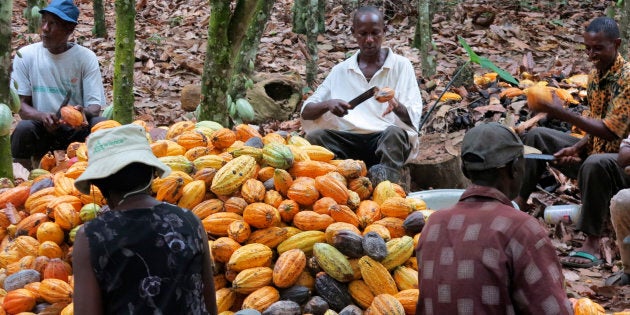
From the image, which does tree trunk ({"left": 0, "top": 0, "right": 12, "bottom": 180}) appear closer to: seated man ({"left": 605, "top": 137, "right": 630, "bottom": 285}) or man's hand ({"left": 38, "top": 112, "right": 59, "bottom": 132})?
man's hand ({"left": 38, "top": 112, "right": 59, "bottom": 132})

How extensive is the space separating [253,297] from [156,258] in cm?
115

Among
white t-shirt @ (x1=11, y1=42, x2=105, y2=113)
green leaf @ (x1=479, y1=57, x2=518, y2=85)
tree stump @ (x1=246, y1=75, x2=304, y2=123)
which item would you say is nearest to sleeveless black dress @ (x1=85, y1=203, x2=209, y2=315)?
white t-shirt @ (x1=11, y1=42, x2=105, y2=113)

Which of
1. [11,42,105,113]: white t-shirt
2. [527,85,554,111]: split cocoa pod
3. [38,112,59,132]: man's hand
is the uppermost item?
[527,85,554,111]: split cocoa pod

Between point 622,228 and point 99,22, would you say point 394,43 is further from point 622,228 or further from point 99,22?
point 622,228

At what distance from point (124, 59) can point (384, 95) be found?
5.93 ft

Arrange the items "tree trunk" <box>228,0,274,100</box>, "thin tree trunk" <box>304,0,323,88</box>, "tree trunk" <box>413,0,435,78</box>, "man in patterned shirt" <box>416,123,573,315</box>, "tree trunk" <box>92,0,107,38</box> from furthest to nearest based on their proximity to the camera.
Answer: "tree trunk" <box>92,0,107,38</box>
"thin tree trunk" <box>304,0,323,88</box>
"tree trunk" <box>413,0,435,78</box>
"tree trunk" <box>228,0,274,100</box>
"man in patterned shirt" <box>416,123,573,315</box>

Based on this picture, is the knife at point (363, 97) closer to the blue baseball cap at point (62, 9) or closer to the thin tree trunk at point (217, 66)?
the thin tree trunk at point (217, 66)

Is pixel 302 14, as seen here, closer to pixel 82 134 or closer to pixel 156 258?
pixel 82 134

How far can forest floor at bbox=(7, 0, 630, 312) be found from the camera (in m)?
8.55

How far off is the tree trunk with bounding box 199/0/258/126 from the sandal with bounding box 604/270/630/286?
9.10ft

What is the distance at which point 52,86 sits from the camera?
5.67 meters

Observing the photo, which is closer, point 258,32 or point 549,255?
point 549,255

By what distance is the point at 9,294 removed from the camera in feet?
10.7

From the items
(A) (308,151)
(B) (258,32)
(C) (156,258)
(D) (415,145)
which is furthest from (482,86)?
(C) (156,258)
